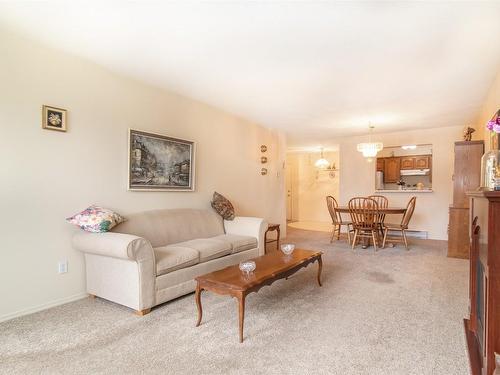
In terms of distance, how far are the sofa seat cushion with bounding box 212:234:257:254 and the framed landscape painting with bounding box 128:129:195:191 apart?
2.96ft

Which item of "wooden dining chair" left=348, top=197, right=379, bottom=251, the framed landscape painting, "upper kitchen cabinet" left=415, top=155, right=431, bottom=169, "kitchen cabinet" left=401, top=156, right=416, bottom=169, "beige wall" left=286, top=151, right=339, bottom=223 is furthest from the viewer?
"beige wall" left=286, top=151, right=339, bottom=223

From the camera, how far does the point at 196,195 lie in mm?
4211

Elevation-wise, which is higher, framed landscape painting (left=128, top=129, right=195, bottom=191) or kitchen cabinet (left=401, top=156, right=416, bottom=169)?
kitchen cabinet (left=401, top=156, right=416, bottom=169)

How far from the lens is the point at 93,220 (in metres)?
2.69

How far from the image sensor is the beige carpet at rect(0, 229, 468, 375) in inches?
67.7

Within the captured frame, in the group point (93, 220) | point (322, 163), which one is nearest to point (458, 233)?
point (322, 163)

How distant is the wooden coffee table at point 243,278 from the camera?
2.02 m

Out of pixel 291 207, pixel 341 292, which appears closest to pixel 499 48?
pixel 341 292

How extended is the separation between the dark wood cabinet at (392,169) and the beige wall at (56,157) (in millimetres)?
A: 5556

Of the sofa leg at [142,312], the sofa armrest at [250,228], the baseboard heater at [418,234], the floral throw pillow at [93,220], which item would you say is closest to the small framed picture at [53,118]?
the floral throw pillow at [93,220]

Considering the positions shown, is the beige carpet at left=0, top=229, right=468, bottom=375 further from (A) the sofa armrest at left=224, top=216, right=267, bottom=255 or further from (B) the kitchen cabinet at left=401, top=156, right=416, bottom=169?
(B) the kitchen cabinet at left=401, top=156, right=416, bottom=169

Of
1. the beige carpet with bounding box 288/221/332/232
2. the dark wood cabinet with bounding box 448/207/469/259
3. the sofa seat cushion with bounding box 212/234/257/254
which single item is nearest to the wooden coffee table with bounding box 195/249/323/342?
the sofa seat cushion with bounding box 212/234/257/254

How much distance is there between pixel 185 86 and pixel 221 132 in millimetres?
1171

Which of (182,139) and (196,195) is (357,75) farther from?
(196,195)
